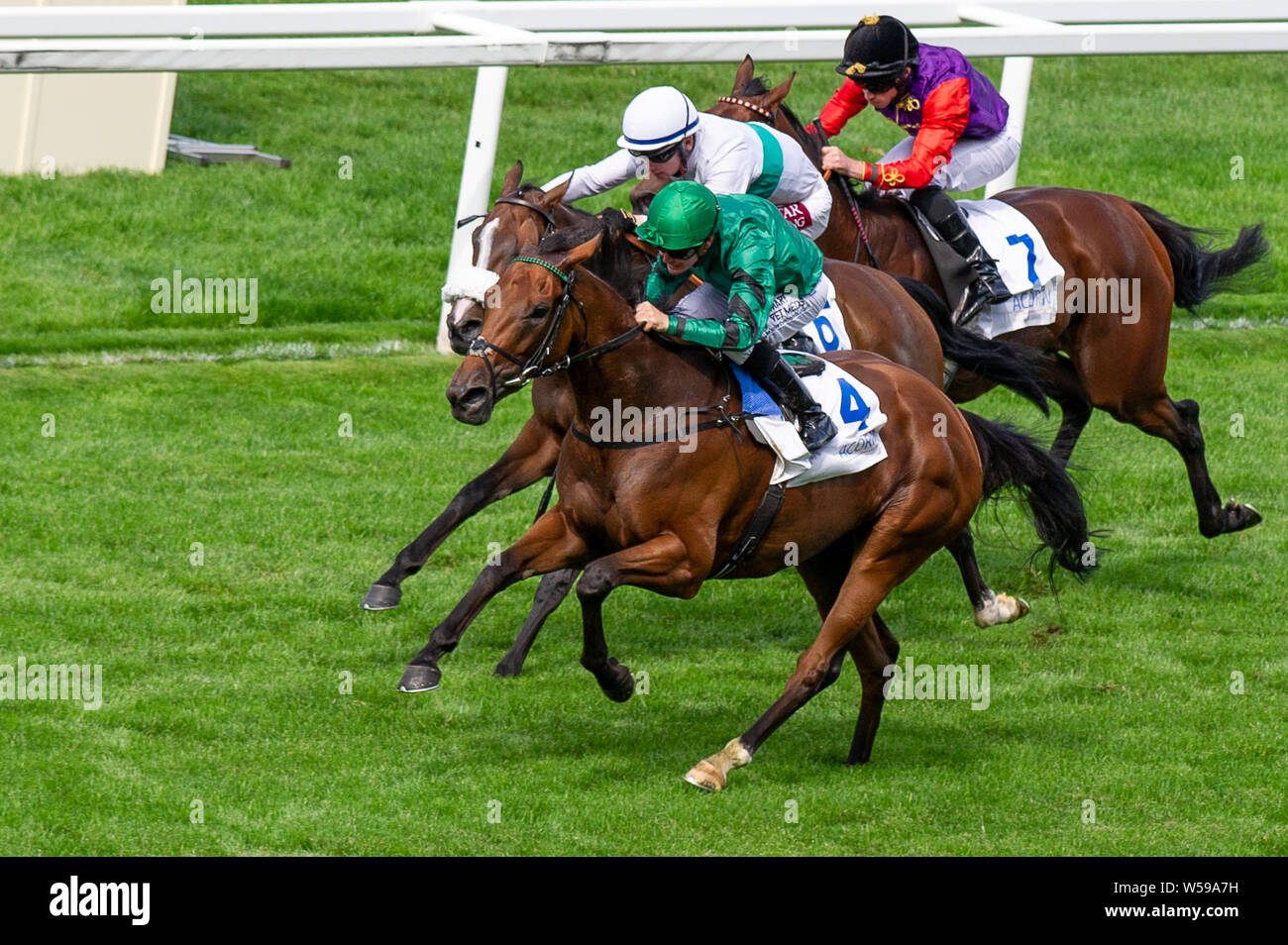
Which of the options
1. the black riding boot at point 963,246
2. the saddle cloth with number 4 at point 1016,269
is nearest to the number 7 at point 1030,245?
the saddle cloth with number 4 at point 1016,269

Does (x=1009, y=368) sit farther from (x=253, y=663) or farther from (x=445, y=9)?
(x=445, y=9)

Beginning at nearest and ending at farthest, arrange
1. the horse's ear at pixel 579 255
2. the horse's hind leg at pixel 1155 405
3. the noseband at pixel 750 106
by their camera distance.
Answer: the horse's ear at pixel 579 255 < the noseband at pixel 750 106 < the horse's hind leg at pixel 1155 405

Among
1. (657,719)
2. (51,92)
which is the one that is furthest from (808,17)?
(51,92)

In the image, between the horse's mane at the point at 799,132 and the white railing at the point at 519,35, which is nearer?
the horse's mane at the point at 799,132

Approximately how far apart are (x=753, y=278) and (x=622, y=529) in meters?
0.89

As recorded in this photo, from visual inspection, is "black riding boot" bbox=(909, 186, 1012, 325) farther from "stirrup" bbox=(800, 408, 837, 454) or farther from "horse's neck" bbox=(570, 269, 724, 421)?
"horse's neck" bbox=(570, 269, 724, 421)

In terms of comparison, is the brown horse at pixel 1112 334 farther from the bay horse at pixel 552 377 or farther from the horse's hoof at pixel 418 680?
the horse's hoof at pixel 418 680

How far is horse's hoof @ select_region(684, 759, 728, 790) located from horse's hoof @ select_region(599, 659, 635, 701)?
1.85 ft

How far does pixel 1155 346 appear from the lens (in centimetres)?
941

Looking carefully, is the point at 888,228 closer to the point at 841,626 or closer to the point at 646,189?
the point at 646,189

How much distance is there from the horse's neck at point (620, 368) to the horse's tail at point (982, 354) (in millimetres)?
2172

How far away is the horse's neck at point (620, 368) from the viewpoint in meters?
5.96

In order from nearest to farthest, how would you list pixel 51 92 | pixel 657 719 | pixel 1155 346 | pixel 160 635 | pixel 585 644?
1. pixel 585 644
2. pixel 657 719
3. pixel 160 635
4. pixel 1155 346
5. pixel 51 92

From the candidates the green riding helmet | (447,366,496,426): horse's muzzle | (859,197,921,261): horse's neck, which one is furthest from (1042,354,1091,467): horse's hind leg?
(447,366,496,426): horse's muzzle
